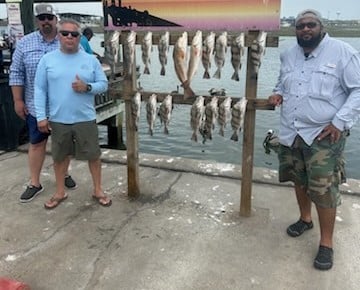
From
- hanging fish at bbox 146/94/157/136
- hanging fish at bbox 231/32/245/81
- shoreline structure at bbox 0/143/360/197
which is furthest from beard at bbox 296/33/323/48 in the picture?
shoreline structure at bbox 0/143/360/197

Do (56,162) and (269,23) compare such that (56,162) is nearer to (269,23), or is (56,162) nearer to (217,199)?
(217,199)

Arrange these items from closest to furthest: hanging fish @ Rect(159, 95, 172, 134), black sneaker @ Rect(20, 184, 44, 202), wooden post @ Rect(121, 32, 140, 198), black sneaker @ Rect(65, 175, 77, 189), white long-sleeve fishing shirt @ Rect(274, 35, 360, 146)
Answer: white long-sleeve fishing shirt @ Rect(274, 35, 360, 146), hanging fish @ Rect(159, 95, 172, 134), wooden post @ Rect(121, 32, 140, 198), black sneaker @ Rect(20, 184, 44, 202), black sneaker @ Rect(65, 175, 77, 189)

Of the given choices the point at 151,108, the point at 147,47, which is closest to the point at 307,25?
the point at 147,47

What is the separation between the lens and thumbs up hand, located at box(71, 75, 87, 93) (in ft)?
11.6

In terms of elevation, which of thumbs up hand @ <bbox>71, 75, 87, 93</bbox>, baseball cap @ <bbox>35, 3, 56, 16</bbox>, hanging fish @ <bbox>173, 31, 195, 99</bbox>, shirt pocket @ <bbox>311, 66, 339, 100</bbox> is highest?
baseball cap @ <bbox>35, 3, 56, 16</bbox>

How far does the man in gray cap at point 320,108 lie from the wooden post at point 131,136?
139 cm

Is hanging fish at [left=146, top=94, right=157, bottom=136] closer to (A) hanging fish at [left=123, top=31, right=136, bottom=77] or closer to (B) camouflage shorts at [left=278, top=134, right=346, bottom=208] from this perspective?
(A) hanging fish at [left=123, top=31, right=136, bottom=77]

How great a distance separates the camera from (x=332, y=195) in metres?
2.99

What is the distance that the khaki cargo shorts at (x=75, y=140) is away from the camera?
3.71 m

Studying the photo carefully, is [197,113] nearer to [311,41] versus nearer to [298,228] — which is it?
[311,41]

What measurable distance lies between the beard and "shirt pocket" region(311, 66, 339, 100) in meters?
0.18

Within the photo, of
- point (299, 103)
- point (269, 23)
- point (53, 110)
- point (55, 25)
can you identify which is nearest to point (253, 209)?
point (299, 103)

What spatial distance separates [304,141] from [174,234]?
1.33 m

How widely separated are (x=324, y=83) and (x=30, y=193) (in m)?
2.97
